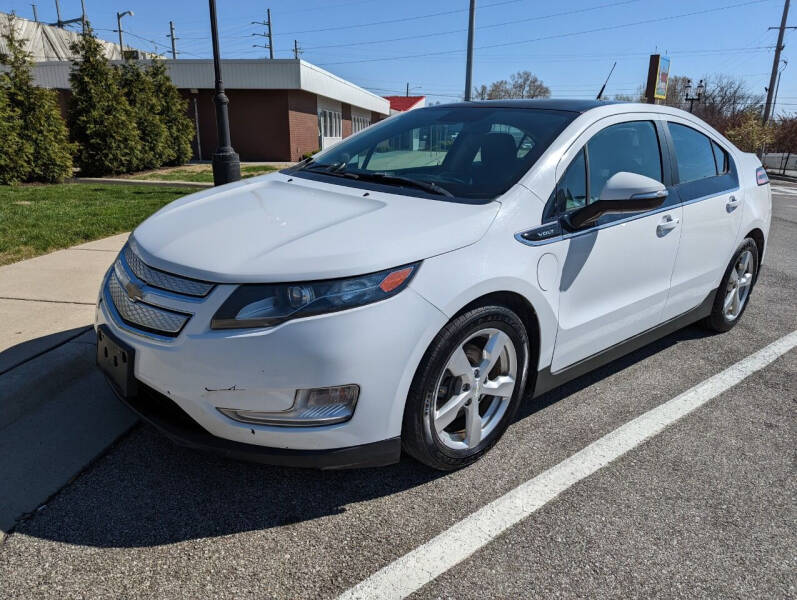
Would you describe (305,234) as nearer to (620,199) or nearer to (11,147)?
(620,199)

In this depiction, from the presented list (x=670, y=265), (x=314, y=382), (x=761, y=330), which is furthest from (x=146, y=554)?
(x=761, y=330)

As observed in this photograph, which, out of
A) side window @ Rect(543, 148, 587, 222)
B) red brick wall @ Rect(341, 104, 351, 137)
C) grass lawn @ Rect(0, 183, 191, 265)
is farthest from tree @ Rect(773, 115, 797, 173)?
side window @ Rect(543, 148, 587, 222)

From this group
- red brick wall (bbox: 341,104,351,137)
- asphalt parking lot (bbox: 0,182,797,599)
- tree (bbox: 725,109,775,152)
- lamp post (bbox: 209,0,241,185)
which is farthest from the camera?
tree (bbox: 725,109,775,152)

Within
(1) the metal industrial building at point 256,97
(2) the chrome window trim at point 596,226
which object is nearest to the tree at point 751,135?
(1) the metal industrial building at point 256,97

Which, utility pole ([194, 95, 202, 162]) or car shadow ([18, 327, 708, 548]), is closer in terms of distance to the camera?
car shadow ([18, 327, 708, 548])

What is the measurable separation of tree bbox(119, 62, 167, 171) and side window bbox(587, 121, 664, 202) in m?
16.0

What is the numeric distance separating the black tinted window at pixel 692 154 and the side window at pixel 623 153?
0.79ft

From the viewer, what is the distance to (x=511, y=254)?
2.65 meters

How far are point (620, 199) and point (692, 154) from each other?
1.47 meters

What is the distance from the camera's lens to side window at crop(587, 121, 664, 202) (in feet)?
10.4

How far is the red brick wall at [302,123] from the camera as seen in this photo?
83.5ft

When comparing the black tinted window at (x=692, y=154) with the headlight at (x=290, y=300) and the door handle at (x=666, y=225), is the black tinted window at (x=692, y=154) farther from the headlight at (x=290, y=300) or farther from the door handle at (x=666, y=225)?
the headlight at (x=290, y=300)

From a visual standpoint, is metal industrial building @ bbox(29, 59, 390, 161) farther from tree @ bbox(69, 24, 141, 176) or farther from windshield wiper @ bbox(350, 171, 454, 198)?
windshield wiper @ bbox(350, 171, 454, 198)

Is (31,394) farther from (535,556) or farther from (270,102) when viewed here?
(270,102)
